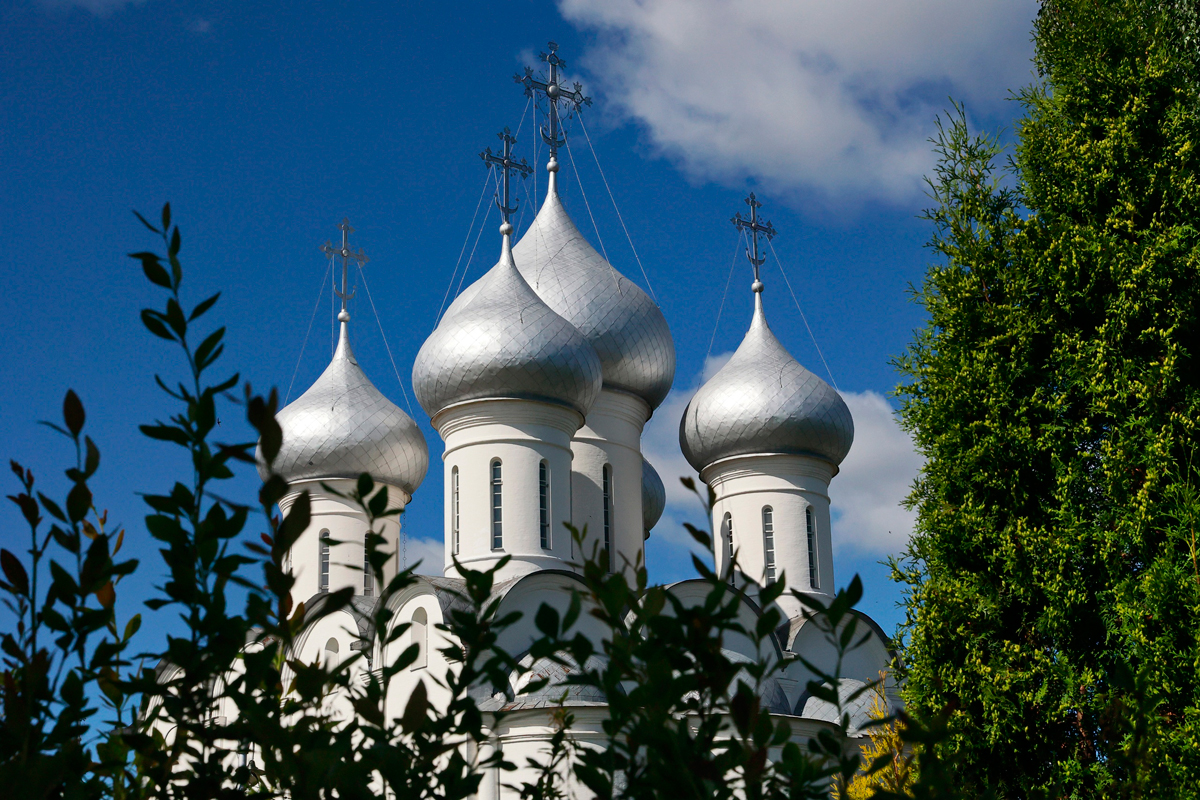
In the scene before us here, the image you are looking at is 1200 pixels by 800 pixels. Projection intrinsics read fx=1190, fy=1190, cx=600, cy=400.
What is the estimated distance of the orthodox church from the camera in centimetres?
1650

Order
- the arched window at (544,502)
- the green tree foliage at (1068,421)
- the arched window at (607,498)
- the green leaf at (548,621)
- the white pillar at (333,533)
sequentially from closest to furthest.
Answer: the green leaf at (548,621)
the green tree foliage at (1068,421)
the arched window at (544,502)
the arched window at (607,498)
the white pillar at (333,533)

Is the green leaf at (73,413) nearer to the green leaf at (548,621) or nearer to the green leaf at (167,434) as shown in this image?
the green leaf at (167,434)

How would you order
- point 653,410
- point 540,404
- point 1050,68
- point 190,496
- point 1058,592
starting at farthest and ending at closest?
point 653,410
point 540,404
point 1050,68
point 1058,592
point 190,496

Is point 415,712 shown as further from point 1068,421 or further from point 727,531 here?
point 727,531

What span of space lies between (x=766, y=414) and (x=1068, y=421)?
1238cm

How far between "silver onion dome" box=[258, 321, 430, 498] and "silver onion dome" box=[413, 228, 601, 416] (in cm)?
294

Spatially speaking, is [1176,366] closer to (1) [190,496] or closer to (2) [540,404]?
(1) [190,496]

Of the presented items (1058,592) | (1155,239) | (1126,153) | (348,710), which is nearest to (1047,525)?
(1058,592)

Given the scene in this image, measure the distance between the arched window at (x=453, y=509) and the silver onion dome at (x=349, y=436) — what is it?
10.6 feet

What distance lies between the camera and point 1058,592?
6.83m

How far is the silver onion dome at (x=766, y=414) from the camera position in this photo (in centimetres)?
1961

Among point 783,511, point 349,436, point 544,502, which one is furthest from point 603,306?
point 349,436

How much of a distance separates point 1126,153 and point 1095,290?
0.93 meters

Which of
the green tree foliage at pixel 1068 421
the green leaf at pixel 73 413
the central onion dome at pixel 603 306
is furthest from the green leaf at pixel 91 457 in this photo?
the central onion dome at pixel 603 306
